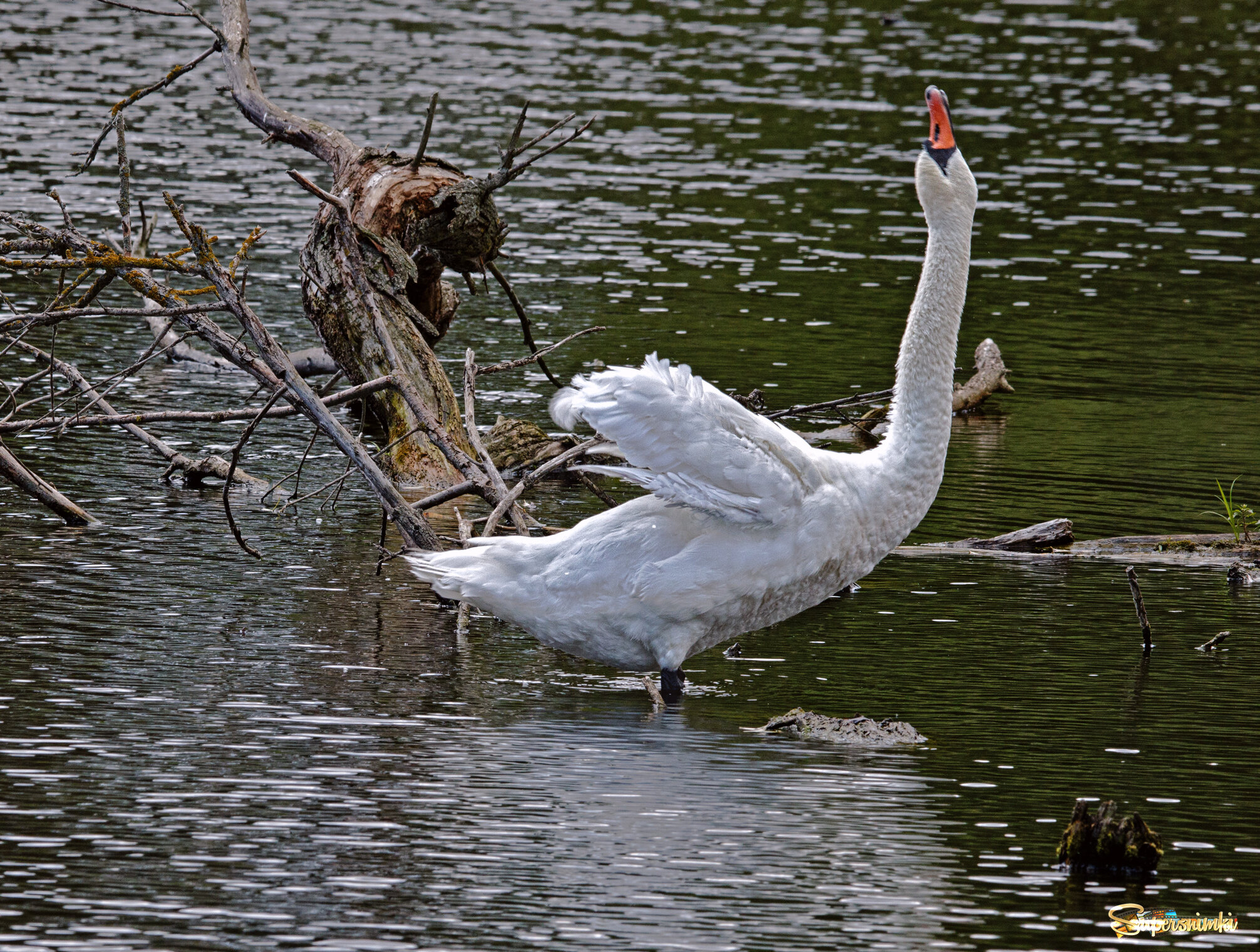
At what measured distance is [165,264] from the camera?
9.10 meters

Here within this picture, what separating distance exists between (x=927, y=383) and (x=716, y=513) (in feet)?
4.08

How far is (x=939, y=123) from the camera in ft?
28.5

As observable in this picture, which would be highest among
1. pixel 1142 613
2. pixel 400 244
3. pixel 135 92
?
pixel 135 92

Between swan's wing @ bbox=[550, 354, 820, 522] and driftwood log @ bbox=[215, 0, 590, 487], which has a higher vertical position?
driftwood log @ bbox=[215, 0, 590, 487]

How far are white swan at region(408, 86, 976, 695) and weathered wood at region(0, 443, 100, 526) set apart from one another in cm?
350

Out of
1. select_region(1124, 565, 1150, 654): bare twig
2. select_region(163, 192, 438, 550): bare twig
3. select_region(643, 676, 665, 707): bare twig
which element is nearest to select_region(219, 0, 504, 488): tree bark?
select_region(163, 192, 438, 550): bare twig

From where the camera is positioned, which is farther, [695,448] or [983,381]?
[983,381]

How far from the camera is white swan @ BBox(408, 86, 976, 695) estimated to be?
8289 millimetres

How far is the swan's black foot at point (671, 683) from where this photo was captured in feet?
28.5

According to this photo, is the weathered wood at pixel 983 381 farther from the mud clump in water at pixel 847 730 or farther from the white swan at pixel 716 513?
the mud clump in water at pixel 847 730

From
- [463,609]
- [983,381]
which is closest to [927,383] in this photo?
[463,609]

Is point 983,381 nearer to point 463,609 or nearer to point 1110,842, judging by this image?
point 463,609

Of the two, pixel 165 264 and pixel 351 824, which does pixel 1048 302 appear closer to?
pixel 165 264

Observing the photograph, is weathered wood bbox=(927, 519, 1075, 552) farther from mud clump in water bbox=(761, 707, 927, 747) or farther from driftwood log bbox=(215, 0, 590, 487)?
mud clump in water bbox=(761, 707, 927, 747)
